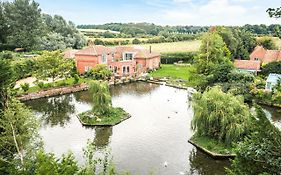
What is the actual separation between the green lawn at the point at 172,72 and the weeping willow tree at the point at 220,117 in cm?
2273

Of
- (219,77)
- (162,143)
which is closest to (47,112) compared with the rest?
(162,143)

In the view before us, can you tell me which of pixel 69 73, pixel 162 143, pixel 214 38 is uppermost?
pixel 214 38

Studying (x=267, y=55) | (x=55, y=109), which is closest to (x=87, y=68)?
(x=55, y=109)

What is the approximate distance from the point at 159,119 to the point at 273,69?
2411 centimetres

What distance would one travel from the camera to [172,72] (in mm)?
49094

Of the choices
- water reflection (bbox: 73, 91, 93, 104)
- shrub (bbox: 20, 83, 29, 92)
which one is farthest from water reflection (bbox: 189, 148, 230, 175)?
shrub (bbox: 20, 83, 29, 92)

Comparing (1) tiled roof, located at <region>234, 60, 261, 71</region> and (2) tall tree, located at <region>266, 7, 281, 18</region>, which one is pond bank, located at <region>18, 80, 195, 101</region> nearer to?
(1) tiled roof, located at <region>234, 60, 261, 71</region>

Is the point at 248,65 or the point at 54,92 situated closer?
the point at 54,92

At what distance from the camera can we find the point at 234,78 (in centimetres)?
3528

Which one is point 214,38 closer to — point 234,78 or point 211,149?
point 234,78

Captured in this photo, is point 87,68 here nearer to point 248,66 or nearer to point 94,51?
point 94,51

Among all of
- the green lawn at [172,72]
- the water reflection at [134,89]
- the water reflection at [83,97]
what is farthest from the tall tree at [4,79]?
the green lawn at [172,72]

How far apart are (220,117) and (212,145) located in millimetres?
2071

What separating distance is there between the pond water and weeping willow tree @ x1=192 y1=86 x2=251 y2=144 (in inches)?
71.7
